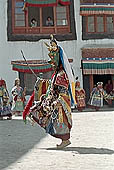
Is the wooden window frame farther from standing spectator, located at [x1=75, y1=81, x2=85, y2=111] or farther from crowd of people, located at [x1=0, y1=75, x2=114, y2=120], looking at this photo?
standing spectator, located at [x1=75, y1=81, x2=85, y2=111]

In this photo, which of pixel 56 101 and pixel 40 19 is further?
pixel 40 19

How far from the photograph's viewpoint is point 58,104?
670 centimetres

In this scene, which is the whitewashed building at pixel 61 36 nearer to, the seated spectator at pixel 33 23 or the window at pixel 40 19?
the window at pixel 40 19

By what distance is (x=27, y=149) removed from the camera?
653 cm

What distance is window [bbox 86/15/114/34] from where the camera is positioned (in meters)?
19.1

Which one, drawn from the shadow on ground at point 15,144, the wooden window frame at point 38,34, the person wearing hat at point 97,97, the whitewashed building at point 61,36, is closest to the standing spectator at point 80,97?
the person wearing hat at point 97,97

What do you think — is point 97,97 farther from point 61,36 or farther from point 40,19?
point 40,19

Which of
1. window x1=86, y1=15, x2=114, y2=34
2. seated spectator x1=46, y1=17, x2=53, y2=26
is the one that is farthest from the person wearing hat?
seated spectator x1=46, y1=17, x2=53, y2=26

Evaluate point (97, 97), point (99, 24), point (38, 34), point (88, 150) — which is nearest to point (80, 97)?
point (97, 97)

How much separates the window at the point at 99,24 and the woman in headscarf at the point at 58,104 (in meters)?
12.4

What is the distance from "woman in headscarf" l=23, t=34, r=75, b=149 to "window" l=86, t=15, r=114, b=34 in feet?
40.6

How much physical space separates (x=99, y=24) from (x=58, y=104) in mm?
13248

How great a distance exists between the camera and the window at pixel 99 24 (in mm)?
19125

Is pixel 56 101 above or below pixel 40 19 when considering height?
below
